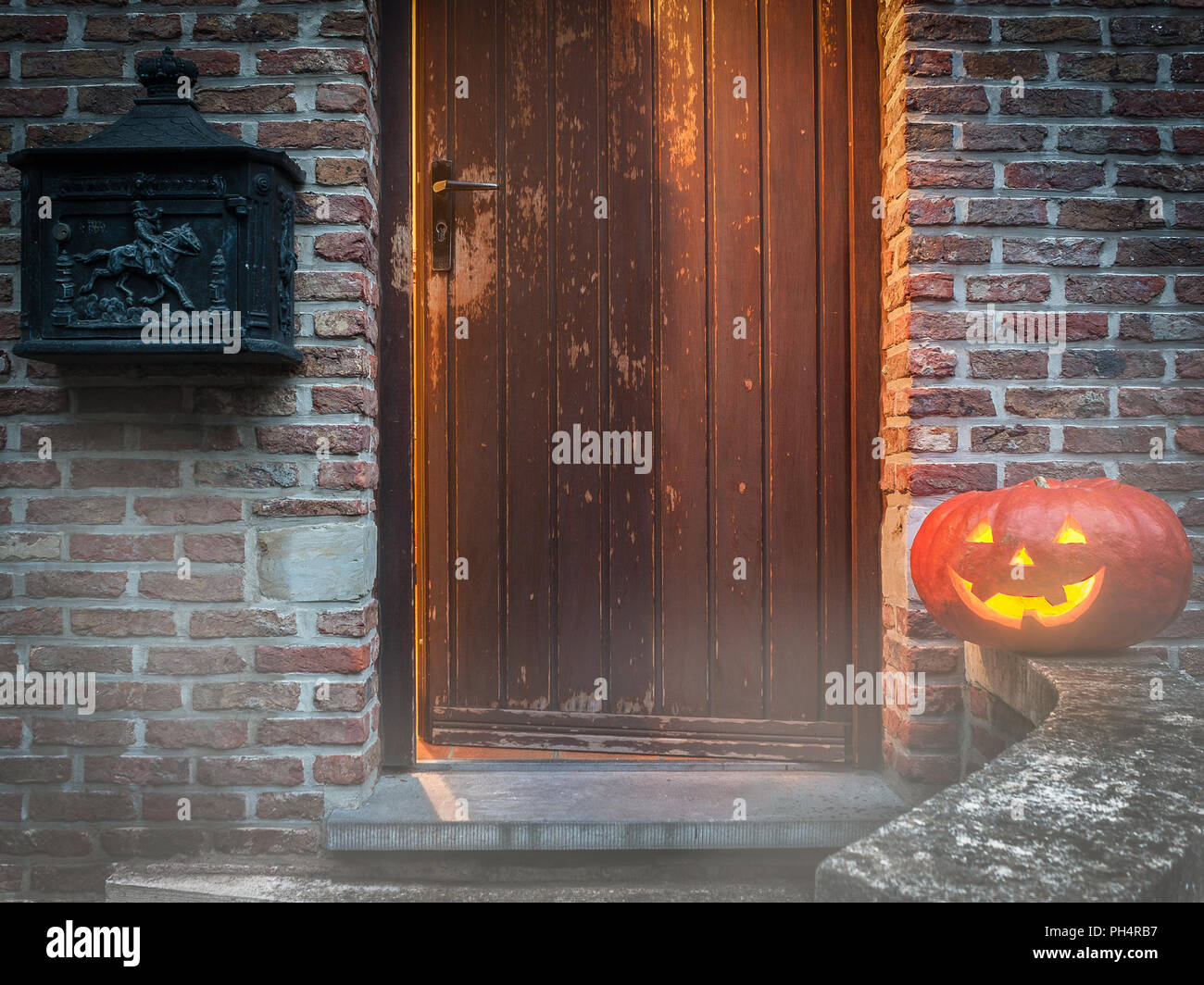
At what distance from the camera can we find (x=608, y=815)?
2.02 metres

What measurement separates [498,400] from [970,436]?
3.99 feet

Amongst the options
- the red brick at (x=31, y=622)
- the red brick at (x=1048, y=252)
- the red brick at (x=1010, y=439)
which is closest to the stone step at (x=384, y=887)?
the red brick at (x=31, y=622)

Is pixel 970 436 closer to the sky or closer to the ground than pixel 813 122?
closer to the ground

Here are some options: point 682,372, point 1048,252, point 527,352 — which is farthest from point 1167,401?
point 527,352

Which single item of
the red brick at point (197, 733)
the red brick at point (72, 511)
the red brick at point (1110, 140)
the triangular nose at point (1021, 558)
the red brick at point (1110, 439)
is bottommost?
the red brick at point (197, 733)

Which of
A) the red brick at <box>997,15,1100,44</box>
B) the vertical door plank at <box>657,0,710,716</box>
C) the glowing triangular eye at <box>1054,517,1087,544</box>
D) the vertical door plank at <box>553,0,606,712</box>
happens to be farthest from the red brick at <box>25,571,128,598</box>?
the red brick at <box>997,15,1100,44</box>

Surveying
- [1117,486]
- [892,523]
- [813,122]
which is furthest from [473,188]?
[1117,486]

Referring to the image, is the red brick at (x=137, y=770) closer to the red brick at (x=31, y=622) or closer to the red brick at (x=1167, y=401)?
the red brick at (x=31, y=622)

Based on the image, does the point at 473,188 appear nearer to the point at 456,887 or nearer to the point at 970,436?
the point at 970,436

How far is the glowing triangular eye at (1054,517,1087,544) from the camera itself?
1655mm

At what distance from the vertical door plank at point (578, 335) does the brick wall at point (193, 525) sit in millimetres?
553

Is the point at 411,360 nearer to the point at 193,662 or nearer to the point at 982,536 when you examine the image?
the point at 193,662

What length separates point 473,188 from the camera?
2.35m

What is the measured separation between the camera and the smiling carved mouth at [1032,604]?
169cm
